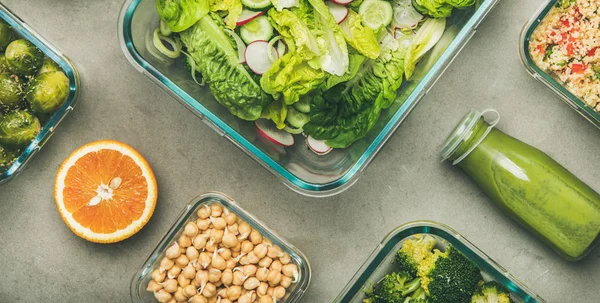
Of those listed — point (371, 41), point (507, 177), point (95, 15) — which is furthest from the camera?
point (95, 15)

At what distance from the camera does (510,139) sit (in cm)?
223

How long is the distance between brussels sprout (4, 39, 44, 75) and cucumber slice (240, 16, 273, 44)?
88cm

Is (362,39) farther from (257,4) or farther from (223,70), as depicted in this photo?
(223,70)

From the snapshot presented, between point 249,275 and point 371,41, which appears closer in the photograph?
point 371,41

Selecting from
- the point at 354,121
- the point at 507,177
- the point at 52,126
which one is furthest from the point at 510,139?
the point at 52,126

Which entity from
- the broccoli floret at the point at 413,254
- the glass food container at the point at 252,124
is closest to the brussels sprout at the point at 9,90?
the glass food container at the point at 252,124

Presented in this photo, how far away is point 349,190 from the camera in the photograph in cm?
233

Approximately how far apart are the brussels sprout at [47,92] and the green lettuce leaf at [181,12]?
1.86ft

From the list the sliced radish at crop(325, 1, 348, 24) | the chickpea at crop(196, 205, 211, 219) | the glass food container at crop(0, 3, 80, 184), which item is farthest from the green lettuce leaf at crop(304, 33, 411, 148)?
the glass food container at crop(0, 3, 80, 184)

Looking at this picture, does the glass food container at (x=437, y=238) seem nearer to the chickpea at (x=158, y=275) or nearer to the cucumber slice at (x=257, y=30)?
the chickpea at (x=158, y=275)

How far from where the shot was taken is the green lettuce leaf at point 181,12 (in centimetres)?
192

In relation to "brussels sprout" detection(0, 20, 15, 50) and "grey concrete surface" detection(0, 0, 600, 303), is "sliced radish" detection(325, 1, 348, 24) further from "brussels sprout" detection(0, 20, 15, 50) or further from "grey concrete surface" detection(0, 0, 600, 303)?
"brussels sprout" detection(0, 20, 15, 50)

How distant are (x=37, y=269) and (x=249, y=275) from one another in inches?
36.9

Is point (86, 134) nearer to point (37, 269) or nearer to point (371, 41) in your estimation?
point (37, 269)
